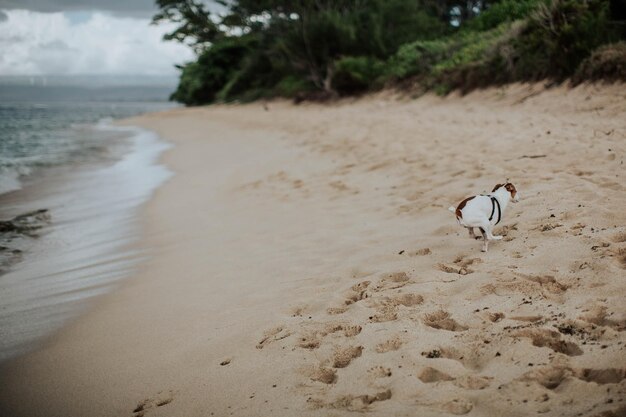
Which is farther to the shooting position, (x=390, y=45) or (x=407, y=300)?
(x=390, y=45)

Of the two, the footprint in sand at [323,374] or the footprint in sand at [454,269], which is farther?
the footprint in sand at [454,269]

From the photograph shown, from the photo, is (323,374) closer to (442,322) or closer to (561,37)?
(442,322)

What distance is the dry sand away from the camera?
1.81m

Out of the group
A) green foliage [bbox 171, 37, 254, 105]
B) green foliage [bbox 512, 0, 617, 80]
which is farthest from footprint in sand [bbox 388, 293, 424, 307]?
green foliage [bbox 171, 37, 254, 105]

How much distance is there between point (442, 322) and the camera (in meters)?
2.25

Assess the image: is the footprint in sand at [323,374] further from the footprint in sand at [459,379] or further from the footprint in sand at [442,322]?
the footprint in sand at [442,322]

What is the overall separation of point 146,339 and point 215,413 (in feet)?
3.18

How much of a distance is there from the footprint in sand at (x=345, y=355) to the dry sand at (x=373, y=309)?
0.04 ft

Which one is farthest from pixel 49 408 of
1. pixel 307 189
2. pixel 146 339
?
pixel 307 189

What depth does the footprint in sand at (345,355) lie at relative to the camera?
6.81 feet

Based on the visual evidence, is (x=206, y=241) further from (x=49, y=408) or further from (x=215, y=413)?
(x=215, y=413)

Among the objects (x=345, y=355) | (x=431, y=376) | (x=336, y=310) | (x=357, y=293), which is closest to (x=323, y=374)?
(x=345, y=355)

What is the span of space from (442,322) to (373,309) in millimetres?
406

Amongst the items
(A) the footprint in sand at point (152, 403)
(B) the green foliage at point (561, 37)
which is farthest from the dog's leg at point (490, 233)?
(B) the green foliage at point (561, 37)
